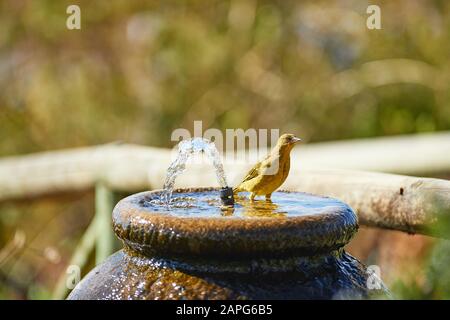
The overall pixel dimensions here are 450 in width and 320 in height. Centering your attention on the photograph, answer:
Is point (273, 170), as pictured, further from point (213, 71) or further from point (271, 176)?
point (213, 71)

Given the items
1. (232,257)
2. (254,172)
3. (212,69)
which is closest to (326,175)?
(254,172)

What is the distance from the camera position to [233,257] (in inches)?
58.6

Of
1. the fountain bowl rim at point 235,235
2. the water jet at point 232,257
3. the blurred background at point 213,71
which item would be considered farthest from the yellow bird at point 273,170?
the blurred background at point 213,71

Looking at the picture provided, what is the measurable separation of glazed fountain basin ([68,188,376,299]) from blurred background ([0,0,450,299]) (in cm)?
484

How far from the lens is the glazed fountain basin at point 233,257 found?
1475mm

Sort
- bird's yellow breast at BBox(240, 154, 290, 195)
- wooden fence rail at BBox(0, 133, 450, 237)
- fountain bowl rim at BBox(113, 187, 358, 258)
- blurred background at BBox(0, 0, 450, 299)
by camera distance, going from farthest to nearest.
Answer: blurred background at BBox(0, 0, 450, 299) < wooden fence rail at BBox(0, 133, 450, 237) < bird's yellow breast at BBox(240, 154, 290, 195) < fountain bowl rim at BBox(113, 187, 358, 258)

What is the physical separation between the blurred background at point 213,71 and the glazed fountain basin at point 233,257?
4844mm

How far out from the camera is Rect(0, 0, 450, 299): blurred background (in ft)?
22.4

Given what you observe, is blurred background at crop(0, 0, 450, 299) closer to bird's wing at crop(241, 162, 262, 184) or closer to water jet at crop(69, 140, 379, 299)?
bird's wing at crop(241, 162, 262, 184)

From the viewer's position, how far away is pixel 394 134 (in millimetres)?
6348

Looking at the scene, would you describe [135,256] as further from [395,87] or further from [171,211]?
[395,87]

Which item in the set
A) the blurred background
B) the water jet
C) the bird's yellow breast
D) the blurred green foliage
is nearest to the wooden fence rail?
the water jet

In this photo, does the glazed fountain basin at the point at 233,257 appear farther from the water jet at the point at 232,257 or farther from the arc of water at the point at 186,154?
the arc of water at the point at 186,154

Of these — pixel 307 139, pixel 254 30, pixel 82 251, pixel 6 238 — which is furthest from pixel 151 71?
pixel 82 251
